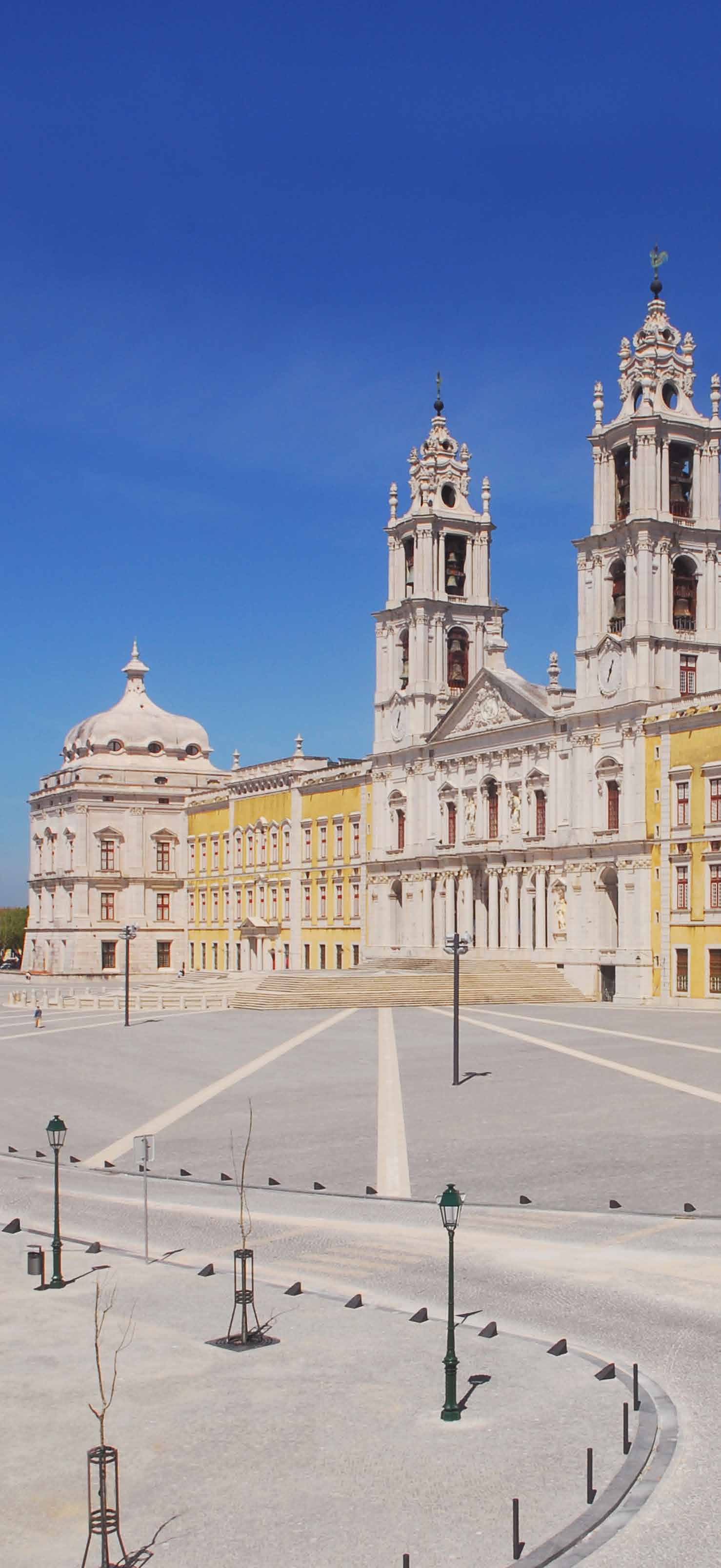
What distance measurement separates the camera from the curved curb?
10.9 metres

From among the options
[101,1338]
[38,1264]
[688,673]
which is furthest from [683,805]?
[101,1338]

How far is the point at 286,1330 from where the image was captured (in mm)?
16125

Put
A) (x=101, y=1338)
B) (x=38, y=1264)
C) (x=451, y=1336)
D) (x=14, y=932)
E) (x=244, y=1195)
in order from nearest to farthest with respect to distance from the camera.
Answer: (x=451, y=1336) → (x=101, y=1338) → (x=38, y=1264) → (x=244, y=1195) → (x=14, y=932)

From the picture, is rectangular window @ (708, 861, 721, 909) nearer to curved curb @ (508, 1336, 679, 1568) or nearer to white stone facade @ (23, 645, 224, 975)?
curved curb @ (508, 1336, 679, 1568)

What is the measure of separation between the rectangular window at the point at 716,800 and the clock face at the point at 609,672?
661 cm

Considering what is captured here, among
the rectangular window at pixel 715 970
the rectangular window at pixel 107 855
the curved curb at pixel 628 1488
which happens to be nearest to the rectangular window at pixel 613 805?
the rectangular window at pixel 715 970

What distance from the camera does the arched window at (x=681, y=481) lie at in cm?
6281

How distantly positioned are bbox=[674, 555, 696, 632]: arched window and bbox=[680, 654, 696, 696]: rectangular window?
5.84 ft

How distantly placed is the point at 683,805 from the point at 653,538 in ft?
34.9

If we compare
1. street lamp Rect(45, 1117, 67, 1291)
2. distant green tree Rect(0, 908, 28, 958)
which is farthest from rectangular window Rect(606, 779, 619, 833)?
distant green tree Rect(0, 908, 28, 958)

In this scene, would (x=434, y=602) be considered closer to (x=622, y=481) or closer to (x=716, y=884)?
A: (x=622, y=481)

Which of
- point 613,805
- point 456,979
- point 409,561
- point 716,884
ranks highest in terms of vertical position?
point 409,561

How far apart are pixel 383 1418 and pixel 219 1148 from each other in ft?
49.2

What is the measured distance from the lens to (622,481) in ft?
208
